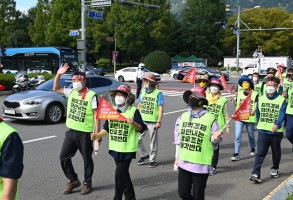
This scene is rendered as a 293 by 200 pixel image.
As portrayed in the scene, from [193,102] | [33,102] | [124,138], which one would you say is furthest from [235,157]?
[33,102]

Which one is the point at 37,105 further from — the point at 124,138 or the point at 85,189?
the point at 124,138

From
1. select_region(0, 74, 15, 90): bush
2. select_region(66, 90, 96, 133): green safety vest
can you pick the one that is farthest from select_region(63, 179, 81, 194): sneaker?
select_region(0, 74, 15, 90): bush

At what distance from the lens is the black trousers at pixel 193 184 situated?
13.8 feet

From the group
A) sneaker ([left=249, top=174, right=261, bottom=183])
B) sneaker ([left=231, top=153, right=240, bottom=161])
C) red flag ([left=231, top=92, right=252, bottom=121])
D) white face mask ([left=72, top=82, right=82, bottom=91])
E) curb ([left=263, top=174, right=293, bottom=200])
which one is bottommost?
sneaker ([left=231, top=153, right=240, bottom=161])

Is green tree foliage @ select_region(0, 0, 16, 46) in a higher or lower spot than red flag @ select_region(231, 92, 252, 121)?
higher

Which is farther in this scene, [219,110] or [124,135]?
[219,110]

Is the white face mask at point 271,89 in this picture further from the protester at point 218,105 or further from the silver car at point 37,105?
the silver car at point 37,105

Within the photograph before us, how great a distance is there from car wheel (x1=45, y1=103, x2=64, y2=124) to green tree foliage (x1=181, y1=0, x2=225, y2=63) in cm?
5951

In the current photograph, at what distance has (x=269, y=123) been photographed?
6.24 metres

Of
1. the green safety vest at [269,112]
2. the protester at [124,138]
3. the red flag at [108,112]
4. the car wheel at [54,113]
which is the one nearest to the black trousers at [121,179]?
the protester at [124,138]

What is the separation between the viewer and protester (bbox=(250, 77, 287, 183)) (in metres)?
6.16

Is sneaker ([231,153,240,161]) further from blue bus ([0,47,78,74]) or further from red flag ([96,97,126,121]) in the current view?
blue bus ([0,47,78,74])

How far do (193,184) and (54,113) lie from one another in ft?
26.7

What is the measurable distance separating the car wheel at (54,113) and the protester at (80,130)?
608 cm
